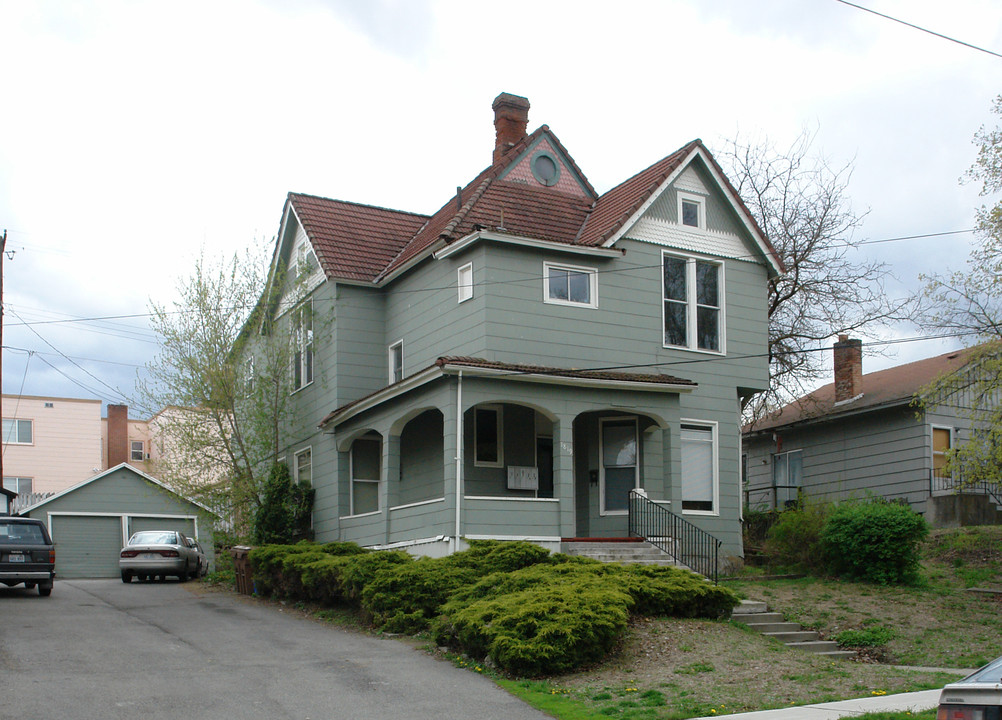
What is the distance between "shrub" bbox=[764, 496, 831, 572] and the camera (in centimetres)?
2170

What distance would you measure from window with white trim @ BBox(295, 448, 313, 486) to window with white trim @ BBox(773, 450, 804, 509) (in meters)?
13.9

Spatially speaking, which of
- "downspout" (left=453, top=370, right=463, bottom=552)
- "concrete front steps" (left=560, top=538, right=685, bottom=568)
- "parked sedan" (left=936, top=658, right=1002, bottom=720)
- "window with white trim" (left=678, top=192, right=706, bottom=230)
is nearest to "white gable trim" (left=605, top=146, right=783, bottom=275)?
"window with white trim" (left=678, top=192, right=706, bottom=230)

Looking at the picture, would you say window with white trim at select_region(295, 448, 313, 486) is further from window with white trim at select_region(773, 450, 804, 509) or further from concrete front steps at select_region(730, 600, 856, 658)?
window with white trim at select_region(773, 450, 804, 509)

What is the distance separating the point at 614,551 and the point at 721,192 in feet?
29.3

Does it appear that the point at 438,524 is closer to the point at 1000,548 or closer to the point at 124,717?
the point at 124,717

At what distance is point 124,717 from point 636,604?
23.5 feet

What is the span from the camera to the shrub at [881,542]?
20062 millimetres

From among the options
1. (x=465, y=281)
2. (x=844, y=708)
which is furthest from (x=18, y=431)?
(x=844, y=708)

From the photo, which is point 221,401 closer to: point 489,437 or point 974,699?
point 489,437

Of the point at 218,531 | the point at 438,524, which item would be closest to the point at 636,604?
the point at 438,524

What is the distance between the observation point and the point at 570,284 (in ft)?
73.9

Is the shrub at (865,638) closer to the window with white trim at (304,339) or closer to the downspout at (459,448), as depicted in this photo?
the downspout at (459,448)

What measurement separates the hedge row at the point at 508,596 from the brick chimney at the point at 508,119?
38.6 feet

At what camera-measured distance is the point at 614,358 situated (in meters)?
22.5
